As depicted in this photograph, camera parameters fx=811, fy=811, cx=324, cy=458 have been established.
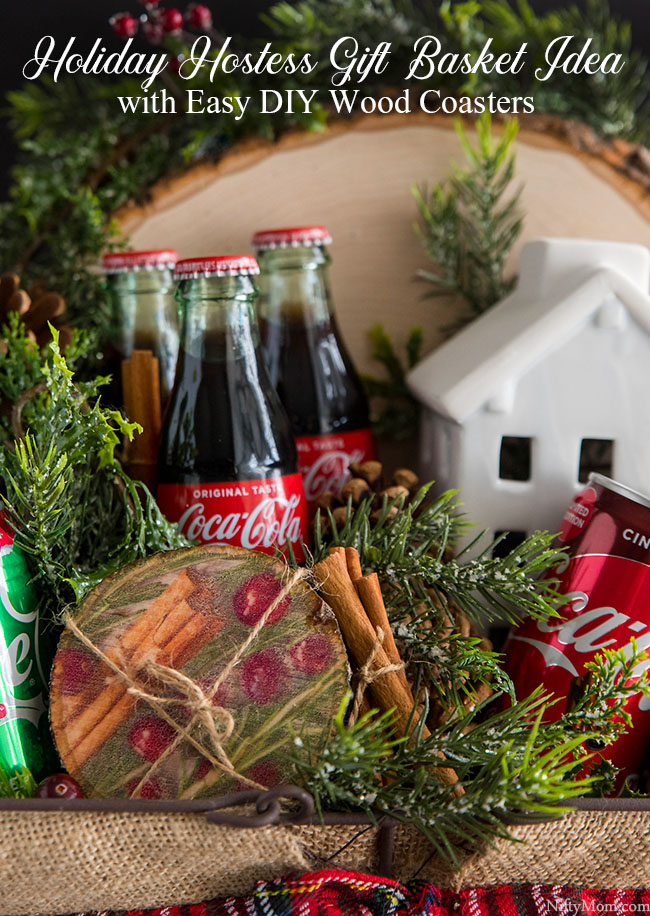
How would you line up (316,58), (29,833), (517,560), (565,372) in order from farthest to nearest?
1. (316,58)
2. (565,372)
3. (517,560)
4. (29,833)

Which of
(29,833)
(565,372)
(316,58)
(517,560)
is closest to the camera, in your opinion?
(29,833)

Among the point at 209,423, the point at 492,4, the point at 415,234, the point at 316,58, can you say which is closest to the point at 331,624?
the point at 209,423

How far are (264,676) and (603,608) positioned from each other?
30 centimetres

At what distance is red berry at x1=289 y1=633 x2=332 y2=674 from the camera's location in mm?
614

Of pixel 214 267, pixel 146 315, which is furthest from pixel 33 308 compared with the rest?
pixel 214 267

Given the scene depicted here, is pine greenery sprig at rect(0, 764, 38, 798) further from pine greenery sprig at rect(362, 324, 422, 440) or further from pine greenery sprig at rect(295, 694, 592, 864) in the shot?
pine greenery sprig at rect(362, 324, 422, 440)

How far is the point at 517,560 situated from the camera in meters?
0.70

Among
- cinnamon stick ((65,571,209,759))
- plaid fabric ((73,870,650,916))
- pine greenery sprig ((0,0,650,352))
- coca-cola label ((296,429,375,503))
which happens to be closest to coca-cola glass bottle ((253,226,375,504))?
coca-cola label ((296,429,375,503))

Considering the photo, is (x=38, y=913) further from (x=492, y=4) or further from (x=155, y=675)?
(x=492, y=4)

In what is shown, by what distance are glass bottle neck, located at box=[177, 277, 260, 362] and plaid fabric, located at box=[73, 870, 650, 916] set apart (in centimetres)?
45

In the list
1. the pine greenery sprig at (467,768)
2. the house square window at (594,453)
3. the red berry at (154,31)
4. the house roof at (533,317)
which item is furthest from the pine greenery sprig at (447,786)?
the red berry at (154,31)

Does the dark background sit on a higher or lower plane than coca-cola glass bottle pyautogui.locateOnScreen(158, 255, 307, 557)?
higher

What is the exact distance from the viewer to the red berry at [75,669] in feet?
1.99

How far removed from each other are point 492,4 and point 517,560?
0.76 m
